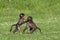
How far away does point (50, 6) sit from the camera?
114 feet

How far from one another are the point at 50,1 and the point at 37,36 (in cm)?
2136

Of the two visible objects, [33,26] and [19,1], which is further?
[19,1]

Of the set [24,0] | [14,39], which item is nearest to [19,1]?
[24,0]

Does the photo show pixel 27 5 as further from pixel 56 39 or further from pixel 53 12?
pixel 56 39

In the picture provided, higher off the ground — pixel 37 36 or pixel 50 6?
pixel 37 36

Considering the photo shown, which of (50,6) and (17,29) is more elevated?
(17,29)

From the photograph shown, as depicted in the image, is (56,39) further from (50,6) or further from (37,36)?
(50,6)

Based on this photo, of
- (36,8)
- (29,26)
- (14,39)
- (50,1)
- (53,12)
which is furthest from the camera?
(50,1)

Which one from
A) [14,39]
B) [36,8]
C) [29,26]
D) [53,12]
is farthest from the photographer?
[36,8]

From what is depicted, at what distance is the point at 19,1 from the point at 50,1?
11.0ft

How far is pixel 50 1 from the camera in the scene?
3666cm

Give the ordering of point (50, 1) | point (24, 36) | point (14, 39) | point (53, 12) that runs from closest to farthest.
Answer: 1. point (14, 39)
2. point (24, 36)
3. point (53, 12)
4. point (50, 1)

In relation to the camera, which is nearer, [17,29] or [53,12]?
[17,29]

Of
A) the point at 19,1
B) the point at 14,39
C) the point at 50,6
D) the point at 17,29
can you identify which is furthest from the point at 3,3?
the point at 14,39
